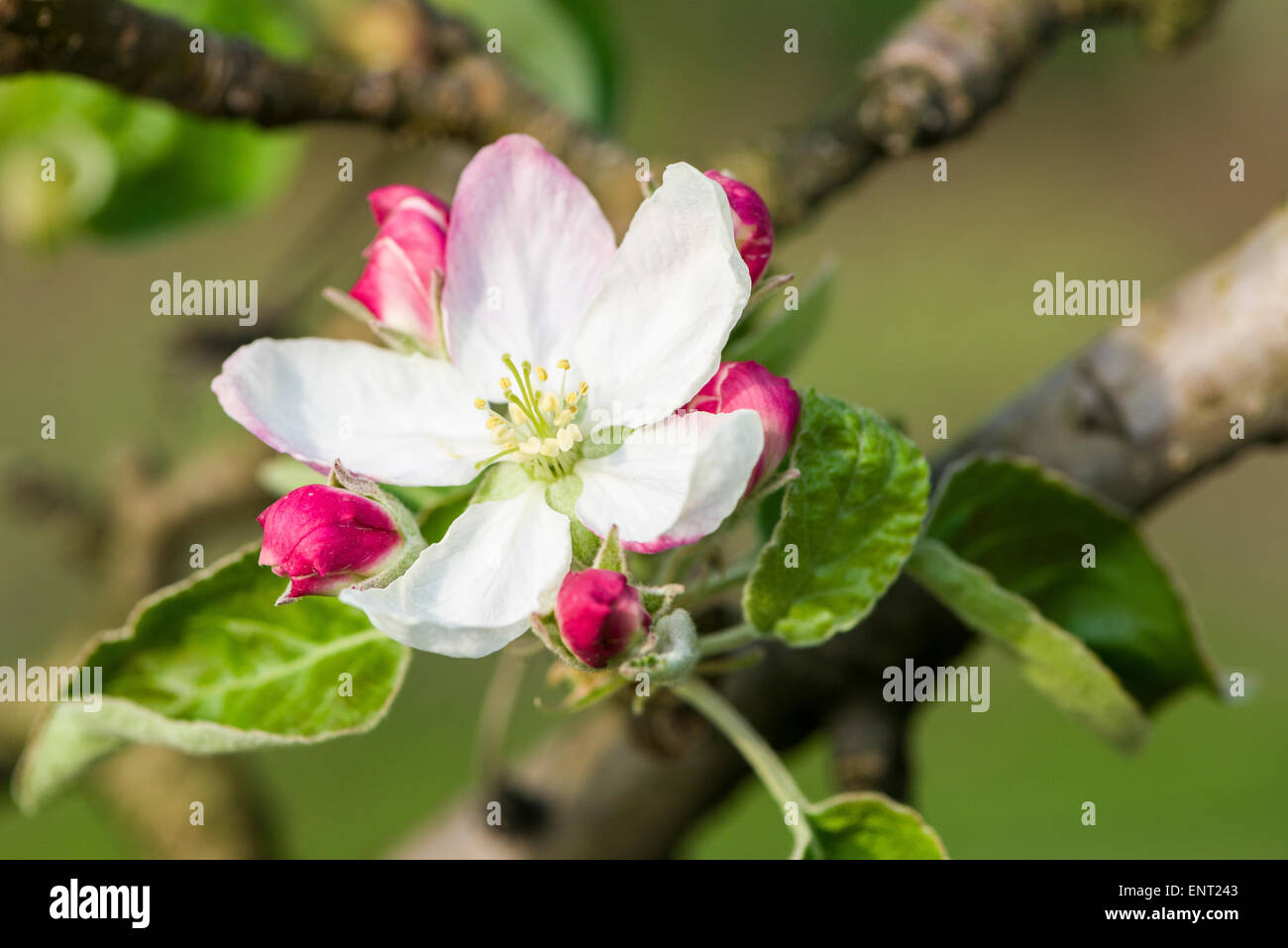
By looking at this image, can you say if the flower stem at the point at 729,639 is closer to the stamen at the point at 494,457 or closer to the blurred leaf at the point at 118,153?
the stamen at the point at 494,457

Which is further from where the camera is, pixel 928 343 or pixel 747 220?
pixel 928 343

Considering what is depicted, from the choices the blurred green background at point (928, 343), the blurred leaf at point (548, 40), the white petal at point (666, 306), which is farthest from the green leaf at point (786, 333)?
the blurred green background at point (928, 343)

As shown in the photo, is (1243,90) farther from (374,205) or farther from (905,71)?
(374,205)

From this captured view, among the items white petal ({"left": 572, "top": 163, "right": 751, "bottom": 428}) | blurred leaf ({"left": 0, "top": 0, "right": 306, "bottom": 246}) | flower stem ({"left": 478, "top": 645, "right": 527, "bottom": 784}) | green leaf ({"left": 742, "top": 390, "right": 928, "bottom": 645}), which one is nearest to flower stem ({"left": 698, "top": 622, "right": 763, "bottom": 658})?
green leaf ({"left": 742, "top": 390, "right": 928, "bottom": 645})

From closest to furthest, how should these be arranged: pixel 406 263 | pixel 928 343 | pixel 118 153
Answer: pixel 406 263 → pixel 118 153 → pixel 928 343

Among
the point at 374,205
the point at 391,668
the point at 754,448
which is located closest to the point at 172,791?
the point at 391,668

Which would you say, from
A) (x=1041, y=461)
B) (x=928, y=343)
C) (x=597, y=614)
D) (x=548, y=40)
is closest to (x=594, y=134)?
(x=548, y=40)

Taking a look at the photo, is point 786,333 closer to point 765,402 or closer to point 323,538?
point 765,402
